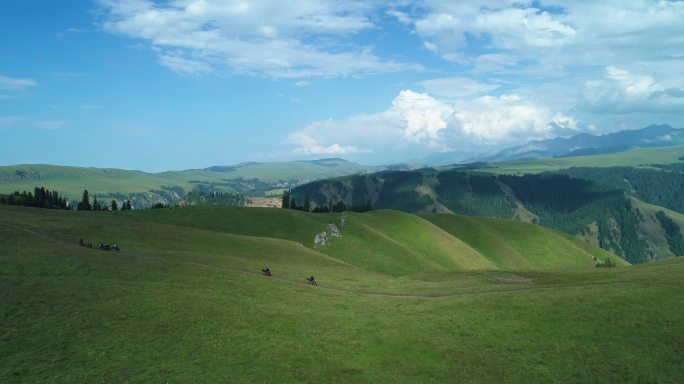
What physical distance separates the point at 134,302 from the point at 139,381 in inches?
647

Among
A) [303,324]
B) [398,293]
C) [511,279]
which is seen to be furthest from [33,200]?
[511,279]

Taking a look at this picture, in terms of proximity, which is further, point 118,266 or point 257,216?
point 257,216

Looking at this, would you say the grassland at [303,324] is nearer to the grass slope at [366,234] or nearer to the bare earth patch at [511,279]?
the bare earth patch at [511,279]

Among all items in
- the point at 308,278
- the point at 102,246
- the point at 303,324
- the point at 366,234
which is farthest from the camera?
the point at 366,234

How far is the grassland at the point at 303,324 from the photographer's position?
36.2 m

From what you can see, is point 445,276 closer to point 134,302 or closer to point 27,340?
point 134,302

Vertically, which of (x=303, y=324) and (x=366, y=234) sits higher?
(x=303, y=324)

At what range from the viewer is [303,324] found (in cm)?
4728

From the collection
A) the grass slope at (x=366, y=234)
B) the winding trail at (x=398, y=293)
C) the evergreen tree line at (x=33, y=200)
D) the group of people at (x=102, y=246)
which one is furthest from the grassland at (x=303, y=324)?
the evergreen tree line at (x=33, y=200)

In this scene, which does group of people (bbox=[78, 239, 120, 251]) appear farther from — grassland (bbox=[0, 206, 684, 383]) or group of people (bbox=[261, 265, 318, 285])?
group of people (bbox=[261, 265, 318, 285])

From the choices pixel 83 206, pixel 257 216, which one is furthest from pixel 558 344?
pixel 83 206

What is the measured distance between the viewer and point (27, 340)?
36.7 meters

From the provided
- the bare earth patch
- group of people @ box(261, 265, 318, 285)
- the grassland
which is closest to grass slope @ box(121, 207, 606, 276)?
the bare earth patch

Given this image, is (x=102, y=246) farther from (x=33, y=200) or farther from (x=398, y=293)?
(x=33, y=200)
